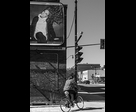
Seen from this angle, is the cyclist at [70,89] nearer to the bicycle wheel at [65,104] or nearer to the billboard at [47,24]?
the bicycle wheel at [65,104]

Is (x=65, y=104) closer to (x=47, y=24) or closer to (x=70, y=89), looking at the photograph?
(x=70, y=89)

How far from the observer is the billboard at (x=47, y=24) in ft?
40.7

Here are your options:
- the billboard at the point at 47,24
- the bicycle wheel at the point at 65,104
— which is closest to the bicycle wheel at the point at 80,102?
the bicycle wheel at the point at 65,104

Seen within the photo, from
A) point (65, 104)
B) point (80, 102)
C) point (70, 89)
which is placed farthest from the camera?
point (80, 102)

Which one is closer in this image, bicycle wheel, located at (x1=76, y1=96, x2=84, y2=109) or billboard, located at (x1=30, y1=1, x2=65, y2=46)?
bicycle wheel, located at (x1=76, y1=96, x2=84, y2=109)

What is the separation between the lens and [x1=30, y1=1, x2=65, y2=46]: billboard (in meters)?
12.4

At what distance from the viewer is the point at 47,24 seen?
1248cm

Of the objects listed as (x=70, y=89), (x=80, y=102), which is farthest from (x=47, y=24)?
(x=80, y=102)

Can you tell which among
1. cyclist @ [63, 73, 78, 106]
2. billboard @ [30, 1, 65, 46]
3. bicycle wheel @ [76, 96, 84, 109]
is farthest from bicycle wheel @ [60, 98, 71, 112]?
billboard @ [30, 1, 65, 46]

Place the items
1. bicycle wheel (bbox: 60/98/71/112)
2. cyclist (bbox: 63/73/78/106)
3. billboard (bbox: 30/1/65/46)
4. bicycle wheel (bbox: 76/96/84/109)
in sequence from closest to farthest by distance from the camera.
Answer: cyclist (bbox: 63/73/78/106), bicycle wheel (bbox: 60/98/71/112), bicycle wheel (bbox: 76/96/84/109), billboard (bbox: 30/1/65/46)

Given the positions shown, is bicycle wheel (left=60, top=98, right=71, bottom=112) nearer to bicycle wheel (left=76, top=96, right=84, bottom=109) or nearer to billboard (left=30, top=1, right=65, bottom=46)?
bicycle wheel (left=76, top=96, right=84, bottom=109)
